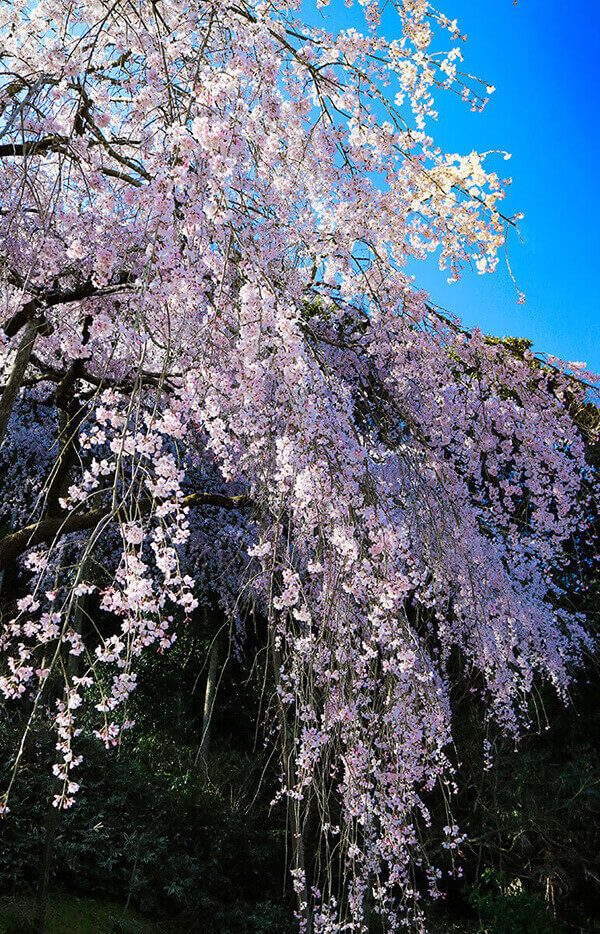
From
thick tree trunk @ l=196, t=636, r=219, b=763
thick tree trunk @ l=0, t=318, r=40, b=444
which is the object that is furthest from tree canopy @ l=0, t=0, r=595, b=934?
thick tree trunk @ l=196, t=636, r=219, b=763

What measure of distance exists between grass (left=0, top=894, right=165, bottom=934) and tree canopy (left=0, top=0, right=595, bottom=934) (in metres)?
1.21

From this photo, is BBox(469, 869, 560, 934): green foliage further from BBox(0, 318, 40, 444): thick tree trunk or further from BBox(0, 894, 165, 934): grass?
BBox(0, 318, 40, 444): thick tree trunk

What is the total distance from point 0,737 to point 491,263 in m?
4.58

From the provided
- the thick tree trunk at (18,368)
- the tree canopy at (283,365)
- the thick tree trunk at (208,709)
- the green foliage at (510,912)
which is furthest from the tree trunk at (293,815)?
the thick tree trunk at (18,368)

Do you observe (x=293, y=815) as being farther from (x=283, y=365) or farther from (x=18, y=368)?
(x=18, y=368)

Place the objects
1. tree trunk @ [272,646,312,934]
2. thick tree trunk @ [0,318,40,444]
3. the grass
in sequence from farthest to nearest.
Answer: the grass, thick tree trunk @ [0,318,40,444], tree trunk @ [272,646,312,934]

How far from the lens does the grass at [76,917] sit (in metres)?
3.96

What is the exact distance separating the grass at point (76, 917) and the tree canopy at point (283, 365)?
3.97 ft

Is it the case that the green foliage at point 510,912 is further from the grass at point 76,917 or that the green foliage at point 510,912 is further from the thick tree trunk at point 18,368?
the thick tree trunk at point 18,368

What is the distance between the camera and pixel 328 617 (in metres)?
2.30

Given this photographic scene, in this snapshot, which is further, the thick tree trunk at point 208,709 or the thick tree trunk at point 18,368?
the thick tree trunk at point 208,709

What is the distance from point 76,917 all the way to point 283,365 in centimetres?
422

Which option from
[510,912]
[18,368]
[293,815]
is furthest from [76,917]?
[18,368]

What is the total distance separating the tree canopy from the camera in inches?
72.3
